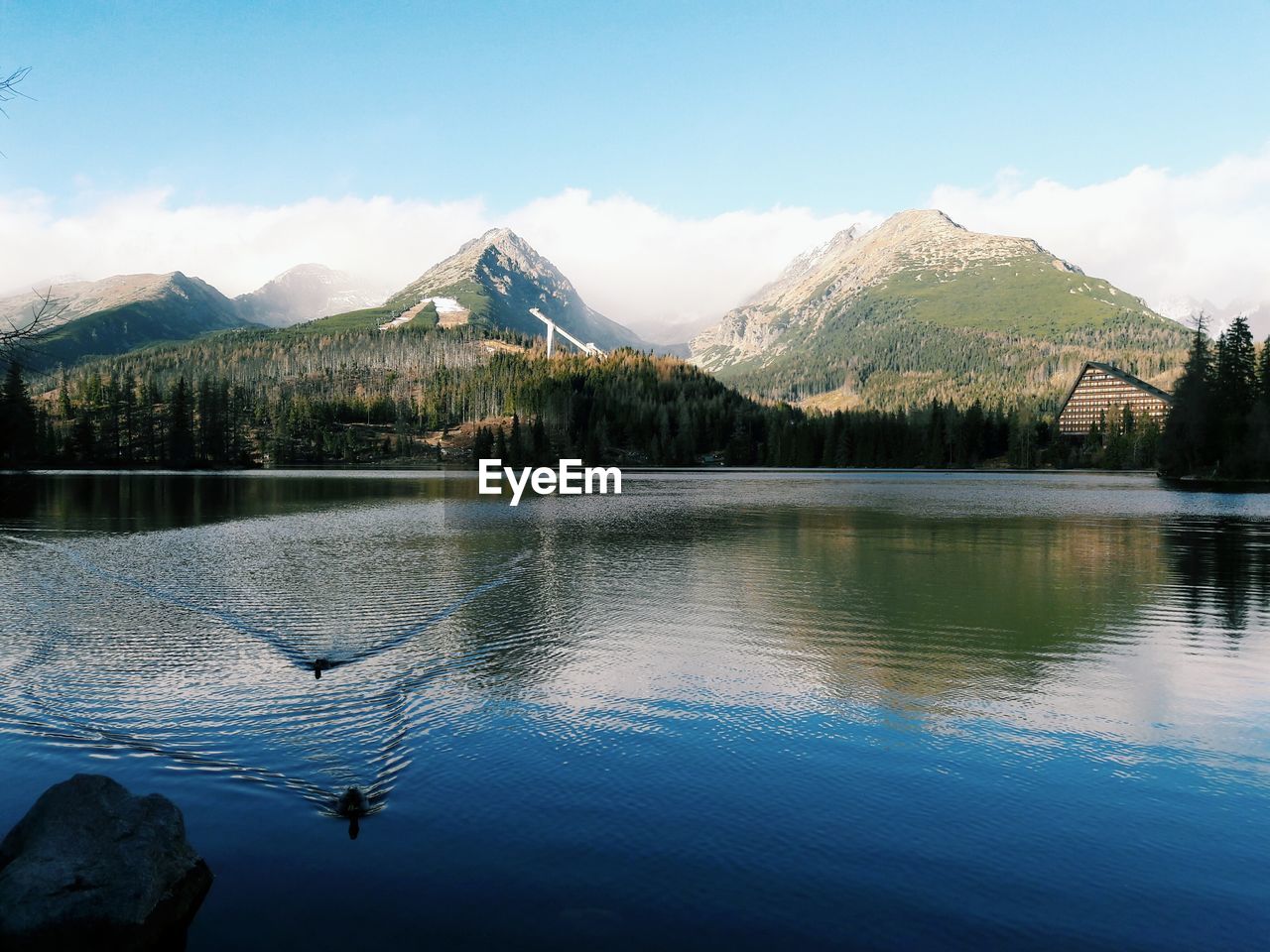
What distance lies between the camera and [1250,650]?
23.7 m

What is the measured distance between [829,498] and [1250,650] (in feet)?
235

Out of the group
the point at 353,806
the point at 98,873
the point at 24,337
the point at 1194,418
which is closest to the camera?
the point at 98,873

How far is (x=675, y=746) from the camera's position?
15.8 meters

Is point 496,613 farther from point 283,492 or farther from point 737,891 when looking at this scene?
point 283,492

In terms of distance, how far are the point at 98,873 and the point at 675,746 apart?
365 inches

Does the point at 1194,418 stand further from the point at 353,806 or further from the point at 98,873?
the point at 98,873

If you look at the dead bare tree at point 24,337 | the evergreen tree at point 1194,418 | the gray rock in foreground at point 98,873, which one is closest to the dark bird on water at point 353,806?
the gray rock in foreground at point 98,873

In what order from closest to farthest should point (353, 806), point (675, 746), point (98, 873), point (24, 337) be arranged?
point (98, 873) → point (24, 337) → point (353, 806) → point (675, 746)

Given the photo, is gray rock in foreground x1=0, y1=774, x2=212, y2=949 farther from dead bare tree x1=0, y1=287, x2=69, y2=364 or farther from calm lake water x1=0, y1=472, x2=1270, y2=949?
dead bare tree x1=0, y1=287, x2=69, y2=364

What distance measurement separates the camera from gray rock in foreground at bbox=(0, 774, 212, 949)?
29.4 feet

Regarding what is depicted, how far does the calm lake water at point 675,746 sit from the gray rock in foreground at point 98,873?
22.2 inches

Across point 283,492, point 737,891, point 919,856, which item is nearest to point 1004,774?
point 919,856

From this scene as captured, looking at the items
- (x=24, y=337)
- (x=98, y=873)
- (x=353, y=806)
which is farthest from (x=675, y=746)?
(x=24, y=337)

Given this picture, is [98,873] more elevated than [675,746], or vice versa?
[98,873]
